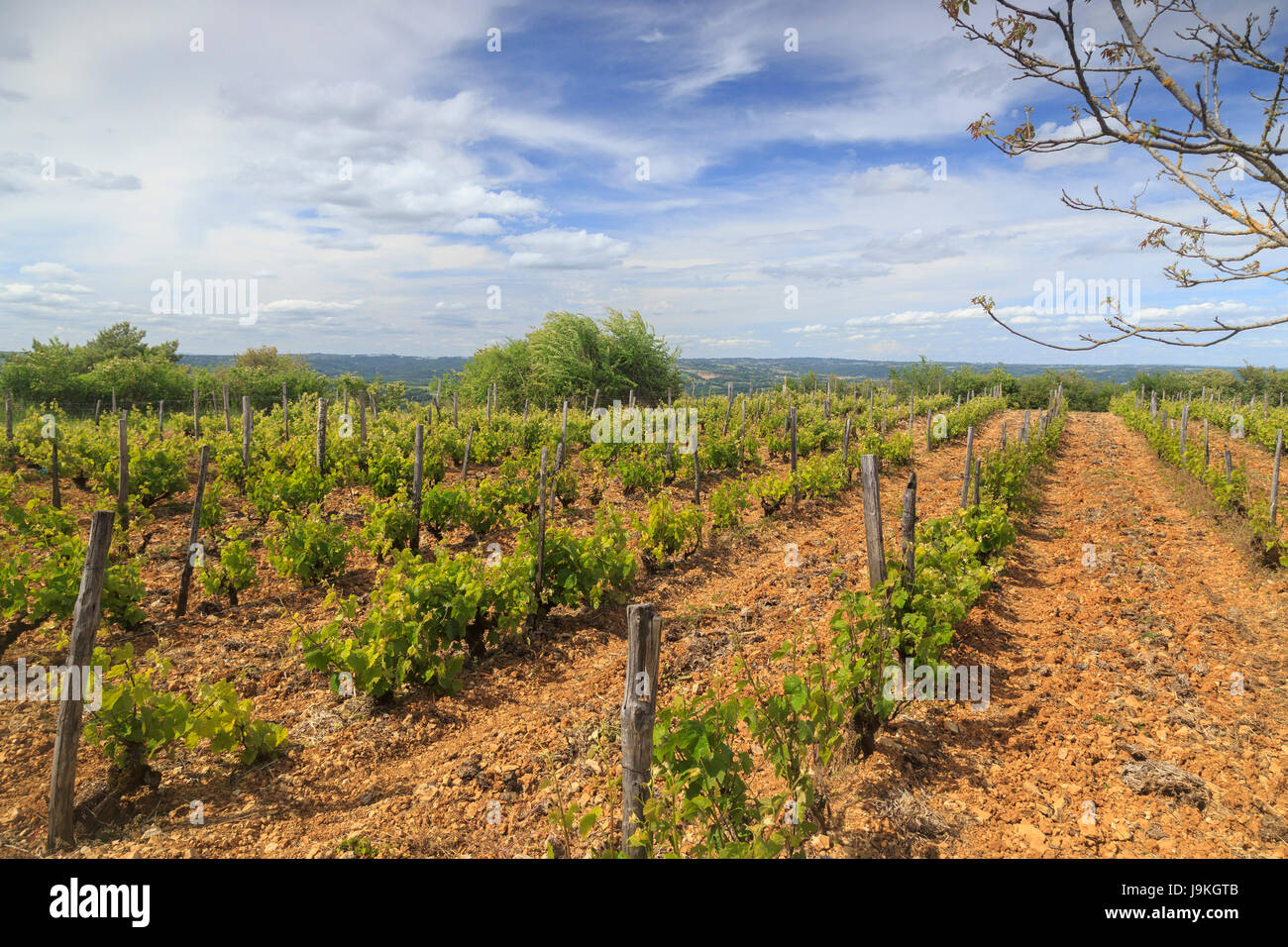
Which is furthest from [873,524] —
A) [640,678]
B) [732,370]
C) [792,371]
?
[732,370]

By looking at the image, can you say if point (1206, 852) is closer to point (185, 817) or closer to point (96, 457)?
point (185, 817)

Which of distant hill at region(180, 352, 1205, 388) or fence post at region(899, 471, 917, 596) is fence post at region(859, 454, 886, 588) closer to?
fence post at region(899, 471, 917, 596)

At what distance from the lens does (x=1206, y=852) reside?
3279mm

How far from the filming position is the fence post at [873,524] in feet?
15.1

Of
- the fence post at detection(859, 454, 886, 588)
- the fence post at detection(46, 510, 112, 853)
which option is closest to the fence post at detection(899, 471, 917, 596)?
the fence post at detection(859, 454, 886, 588)

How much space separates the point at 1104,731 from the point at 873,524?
2.17 m

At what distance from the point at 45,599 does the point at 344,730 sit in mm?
3015

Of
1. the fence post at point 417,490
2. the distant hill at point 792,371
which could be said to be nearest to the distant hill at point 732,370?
the distant hill at point 792,371

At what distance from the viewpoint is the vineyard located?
3.45 meters

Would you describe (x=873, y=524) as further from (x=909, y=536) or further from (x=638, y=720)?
(x=638, y=720)

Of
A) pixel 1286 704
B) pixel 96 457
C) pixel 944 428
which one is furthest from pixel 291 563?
pixel 944 428

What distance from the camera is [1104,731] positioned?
4.45 metres

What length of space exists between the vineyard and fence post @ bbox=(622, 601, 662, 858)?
0.05ft

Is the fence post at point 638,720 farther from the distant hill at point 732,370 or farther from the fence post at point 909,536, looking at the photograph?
the distant hill at point 732,370
